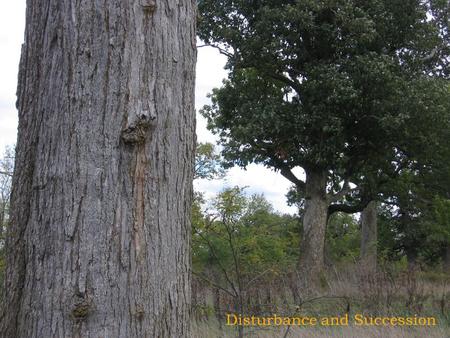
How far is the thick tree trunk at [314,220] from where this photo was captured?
63.3ft

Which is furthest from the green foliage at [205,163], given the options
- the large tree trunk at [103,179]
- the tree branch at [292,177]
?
the large tree trunk at [103,179]

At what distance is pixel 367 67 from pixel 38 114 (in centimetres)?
1581

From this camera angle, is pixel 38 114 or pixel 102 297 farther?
pixel 38 114

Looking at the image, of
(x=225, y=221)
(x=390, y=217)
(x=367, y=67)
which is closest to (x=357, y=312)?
(x=225, y=221)

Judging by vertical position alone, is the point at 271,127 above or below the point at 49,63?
above

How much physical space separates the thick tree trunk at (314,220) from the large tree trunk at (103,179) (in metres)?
17.3

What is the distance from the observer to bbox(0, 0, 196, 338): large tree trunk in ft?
6.95

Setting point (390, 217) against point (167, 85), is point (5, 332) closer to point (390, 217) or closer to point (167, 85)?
point (167, 85)

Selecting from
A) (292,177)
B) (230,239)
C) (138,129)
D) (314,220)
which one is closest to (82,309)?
(138,129)

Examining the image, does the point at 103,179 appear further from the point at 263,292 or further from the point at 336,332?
the point at 263,292

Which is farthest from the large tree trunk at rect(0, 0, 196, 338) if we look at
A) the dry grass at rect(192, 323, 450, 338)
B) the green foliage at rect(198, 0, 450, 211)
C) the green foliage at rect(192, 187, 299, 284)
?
the green foliage at rect(198, 0, 450, 211)

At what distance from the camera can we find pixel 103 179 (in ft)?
7.04

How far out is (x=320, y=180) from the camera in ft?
65.4

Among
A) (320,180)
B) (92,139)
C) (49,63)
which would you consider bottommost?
(92,139)
